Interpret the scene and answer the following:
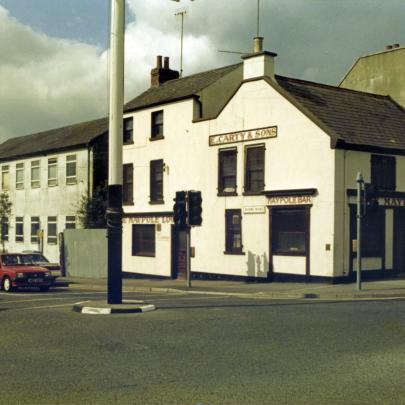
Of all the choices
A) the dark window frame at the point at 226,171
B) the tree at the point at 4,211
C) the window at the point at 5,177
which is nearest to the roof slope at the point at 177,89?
the dark window frame at the point at 226,171

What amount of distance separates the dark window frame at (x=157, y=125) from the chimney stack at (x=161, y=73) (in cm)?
460

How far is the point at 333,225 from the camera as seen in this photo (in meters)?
25.5

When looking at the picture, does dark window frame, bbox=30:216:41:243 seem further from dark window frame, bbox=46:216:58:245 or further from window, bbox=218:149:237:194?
window, bbox=218:149:237:194

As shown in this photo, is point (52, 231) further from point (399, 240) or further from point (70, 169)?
point (399, 240)

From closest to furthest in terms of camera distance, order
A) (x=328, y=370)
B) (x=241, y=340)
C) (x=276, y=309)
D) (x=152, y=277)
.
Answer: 1. (x=328, y=370)
2. (x=241, y=340)
3. (x=276, y=309)
4. (x=152, y=277)

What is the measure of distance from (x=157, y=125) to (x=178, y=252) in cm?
663

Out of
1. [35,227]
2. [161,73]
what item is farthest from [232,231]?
[35,227]

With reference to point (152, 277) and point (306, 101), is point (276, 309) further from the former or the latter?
point (152, 277)

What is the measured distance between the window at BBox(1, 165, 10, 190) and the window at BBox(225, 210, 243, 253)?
2480cm

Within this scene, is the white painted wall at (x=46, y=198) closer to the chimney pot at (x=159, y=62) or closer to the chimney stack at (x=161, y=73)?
the chimney stack at (x=161, y=73)

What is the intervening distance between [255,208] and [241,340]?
17.1 meters

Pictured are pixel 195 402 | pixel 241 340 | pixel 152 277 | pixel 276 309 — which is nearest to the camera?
pixel 195 402

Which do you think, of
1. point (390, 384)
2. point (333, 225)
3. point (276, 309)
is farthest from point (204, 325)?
point (333, 225)

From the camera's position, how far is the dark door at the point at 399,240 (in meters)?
28.5
